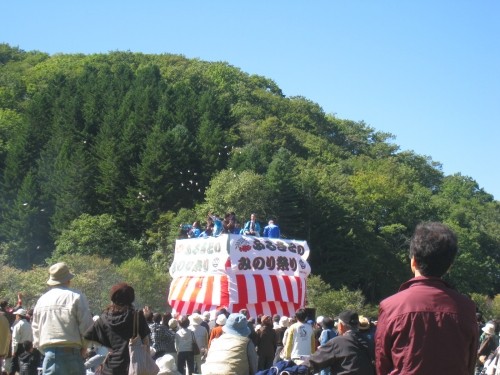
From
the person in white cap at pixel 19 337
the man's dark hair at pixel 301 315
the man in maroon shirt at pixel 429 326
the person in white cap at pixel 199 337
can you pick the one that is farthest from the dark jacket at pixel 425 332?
the person in white cap at pixel 199 337

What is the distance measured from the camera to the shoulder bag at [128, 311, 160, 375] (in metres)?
7.09

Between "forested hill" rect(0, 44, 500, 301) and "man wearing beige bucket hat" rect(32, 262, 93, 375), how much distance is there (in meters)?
43.2

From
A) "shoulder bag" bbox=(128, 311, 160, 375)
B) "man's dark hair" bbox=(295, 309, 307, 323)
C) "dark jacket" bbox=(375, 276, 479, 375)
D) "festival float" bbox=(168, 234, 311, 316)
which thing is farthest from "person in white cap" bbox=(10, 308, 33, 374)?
Answer: "festival float" bbox=(168, 234, 311, 316)

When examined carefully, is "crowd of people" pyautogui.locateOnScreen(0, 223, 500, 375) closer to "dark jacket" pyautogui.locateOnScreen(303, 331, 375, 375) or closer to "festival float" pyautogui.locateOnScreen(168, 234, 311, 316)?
"dark jacket" pyautogui.locateOnScreen(303, 331, 375, 375)

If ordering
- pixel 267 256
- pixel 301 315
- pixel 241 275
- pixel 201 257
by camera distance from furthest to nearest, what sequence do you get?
pixel 201 257 < pixel 267 256 < pixel 241 275 < pixel 301 315

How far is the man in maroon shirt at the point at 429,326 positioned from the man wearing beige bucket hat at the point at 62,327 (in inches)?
151

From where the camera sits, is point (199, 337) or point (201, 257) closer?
point (199, 337)

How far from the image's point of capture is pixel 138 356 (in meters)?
7.12

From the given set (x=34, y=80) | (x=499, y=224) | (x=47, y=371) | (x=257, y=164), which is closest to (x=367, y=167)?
(x=499, y=224)

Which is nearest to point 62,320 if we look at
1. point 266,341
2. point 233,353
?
point 233,353

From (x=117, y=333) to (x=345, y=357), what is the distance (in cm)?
184

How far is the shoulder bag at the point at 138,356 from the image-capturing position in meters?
7.09

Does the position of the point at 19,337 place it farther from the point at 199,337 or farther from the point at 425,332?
the point at 425,332

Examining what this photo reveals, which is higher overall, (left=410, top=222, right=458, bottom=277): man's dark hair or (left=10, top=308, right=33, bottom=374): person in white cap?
(left=410, top=222, right=458, bottom=277): man's dark hair
